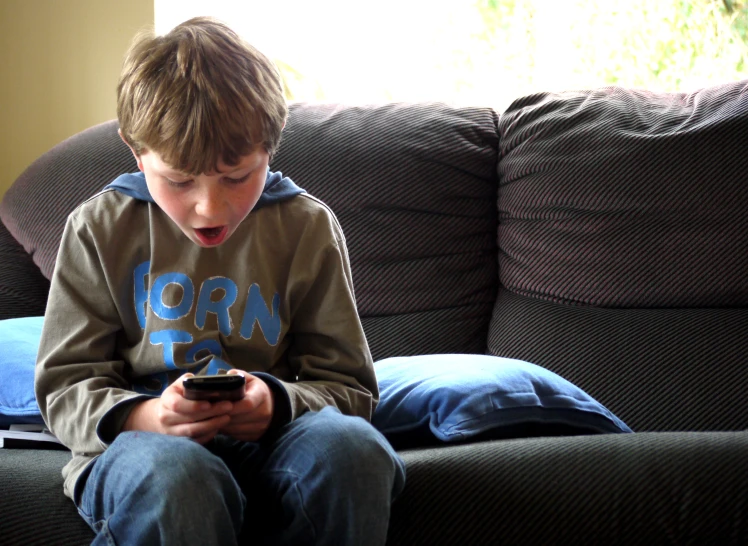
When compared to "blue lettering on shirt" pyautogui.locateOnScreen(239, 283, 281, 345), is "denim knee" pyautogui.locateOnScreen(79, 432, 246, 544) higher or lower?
lower

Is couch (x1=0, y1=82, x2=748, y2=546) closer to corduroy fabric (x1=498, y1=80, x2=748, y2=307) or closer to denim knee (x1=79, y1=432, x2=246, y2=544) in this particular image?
corduroy fabric (x1=498, y1=80, x2=748, y2=307)

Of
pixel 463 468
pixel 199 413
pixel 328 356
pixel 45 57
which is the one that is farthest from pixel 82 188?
pixel 463 468

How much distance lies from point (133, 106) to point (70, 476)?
455 millimetres

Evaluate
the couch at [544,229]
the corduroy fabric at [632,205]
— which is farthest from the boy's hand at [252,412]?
the corduroy fabric at [632,205]

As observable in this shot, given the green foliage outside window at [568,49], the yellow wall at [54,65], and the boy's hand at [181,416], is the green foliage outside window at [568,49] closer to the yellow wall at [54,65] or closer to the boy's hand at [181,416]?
the yellow wall at [54,65]

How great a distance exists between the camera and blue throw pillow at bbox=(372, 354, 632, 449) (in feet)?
4.28

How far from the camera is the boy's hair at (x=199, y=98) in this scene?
3.47 ft

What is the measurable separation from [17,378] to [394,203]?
0.77 m

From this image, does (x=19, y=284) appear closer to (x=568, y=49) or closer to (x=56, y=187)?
(x=56, y=187)

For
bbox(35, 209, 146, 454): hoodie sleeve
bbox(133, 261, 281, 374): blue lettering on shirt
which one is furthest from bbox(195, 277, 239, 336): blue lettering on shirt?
bbox(35, 209, 146, 454): hoodie sleeve

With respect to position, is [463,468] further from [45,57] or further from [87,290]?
[45,57]

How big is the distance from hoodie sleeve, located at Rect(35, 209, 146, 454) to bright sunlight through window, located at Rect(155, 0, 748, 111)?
142 cm

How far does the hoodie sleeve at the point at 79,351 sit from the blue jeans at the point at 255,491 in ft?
0.24

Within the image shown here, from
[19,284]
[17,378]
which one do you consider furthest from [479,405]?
[19,284]
